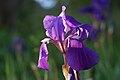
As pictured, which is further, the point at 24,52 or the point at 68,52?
the point at 24,52

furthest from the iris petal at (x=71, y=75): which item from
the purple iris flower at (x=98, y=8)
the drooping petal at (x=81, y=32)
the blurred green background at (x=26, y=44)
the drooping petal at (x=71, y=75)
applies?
the purple iris flower at (x=98, y=8)

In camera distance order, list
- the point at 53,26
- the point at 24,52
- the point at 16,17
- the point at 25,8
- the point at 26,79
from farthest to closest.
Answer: the point at 25,8 < the point at 16,17 < the point at 24,52 < the point at 26,79 < the point at 53,26

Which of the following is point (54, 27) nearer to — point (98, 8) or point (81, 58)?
point (81, 58)

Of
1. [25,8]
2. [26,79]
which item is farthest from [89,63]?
[25,8]

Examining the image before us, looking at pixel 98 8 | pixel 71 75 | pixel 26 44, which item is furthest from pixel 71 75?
pixel 26 44

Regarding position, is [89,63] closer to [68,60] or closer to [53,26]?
[68,60]

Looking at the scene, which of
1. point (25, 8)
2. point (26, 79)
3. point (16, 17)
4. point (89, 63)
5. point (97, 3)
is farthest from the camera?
point (25, 8)

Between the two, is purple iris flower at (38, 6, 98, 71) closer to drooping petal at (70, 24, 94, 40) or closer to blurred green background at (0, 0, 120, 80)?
drooping petal at (70, 24, 94, 40)
